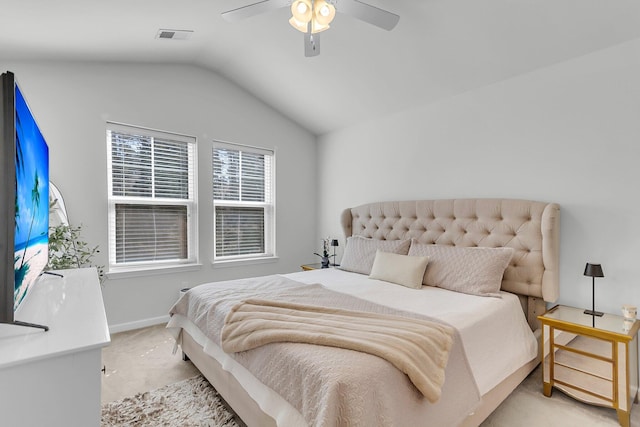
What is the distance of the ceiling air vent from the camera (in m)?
2.78

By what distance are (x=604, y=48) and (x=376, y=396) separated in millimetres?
2789

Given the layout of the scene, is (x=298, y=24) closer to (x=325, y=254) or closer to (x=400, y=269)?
(x=400, y=269)

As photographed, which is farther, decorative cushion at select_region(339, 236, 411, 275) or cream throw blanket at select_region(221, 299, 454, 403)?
decorative cushion at select_region(339, 236, 411, 275)

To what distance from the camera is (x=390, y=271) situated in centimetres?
284

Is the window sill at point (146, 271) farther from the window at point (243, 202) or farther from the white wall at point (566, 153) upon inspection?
the white wall at point (566, 153)

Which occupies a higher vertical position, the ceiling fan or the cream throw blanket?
the ceiling fan

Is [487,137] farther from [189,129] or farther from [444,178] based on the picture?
[189,129]

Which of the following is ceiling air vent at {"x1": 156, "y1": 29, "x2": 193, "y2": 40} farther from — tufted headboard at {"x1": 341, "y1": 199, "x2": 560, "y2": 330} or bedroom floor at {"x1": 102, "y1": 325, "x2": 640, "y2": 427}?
tufted headboard at {"x1": 341, "y1": 199, "x2": 560, "y2": 330}

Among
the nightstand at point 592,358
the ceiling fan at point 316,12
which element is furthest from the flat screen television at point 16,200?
Result: the nightstand at point 592,358

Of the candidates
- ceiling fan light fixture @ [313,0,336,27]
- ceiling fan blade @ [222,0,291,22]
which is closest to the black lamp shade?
ceiling fan light fixture @ [313,0,336,27]

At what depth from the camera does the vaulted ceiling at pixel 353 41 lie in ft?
7.02

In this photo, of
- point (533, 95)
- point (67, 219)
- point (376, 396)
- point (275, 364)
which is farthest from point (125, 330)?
point (533, 95)

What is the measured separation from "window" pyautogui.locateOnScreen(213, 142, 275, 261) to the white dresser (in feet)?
9.56

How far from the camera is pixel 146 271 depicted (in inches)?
133
